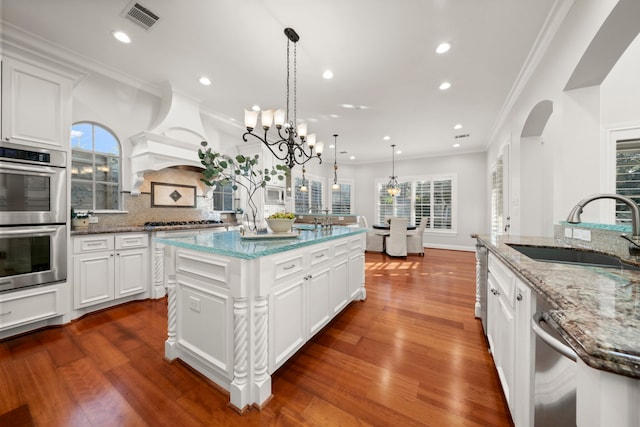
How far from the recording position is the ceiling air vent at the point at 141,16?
6.86 feet

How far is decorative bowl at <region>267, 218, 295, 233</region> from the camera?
2.01 metres

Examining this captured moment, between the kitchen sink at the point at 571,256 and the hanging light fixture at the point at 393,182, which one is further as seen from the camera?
the hanging light fixture at the point at 393,182

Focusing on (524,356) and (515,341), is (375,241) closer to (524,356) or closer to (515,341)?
(515,341)

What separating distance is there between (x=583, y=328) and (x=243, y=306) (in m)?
1.40

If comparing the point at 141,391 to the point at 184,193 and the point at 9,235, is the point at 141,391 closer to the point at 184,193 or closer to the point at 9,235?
the point at 9,235

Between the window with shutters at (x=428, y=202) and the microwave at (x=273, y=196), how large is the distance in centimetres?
412

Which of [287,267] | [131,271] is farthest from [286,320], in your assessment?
[131,271]

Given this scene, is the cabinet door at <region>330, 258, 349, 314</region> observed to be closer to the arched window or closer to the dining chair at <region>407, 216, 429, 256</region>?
the arched window

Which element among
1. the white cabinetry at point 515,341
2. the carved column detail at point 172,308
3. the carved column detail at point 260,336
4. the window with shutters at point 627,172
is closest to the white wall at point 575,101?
the window with shutters at point 627,172

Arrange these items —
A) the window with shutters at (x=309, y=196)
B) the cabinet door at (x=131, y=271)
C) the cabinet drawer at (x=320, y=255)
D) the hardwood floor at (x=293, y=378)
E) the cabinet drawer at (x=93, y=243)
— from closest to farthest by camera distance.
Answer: the hardwood floor at (x=293, y=378), the cabinet drawer at (x=320, y=255), the cabinet drawer at (x=93, y=243), the cabinet door at (x=131, y=271), the window with shutters at (x=309, y=196)

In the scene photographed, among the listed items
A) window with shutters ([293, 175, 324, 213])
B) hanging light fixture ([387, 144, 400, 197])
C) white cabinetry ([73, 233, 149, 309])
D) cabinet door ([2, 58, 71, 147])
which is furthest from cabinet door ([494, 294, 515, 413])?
window with shutters ([293, 175, 324, 213])

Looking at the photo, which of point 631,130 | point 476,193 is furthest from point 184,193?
point 476,193

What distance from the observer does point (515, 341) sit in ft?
3.79

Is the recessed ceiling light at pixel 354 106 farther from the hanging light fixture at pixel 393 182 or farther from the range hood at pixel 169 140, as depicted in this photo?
the hanging light fixture at pixel 393 182
